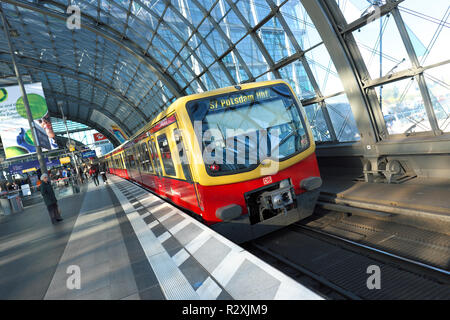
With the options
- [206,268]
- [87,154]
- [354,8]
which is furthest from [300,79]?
[87,154]

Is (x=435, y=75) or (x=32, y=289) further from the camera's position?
(x=435, y=75)

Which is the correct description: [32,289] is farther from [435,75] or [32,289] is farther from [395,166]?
[435,75]

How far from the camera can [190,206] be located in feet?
21.2

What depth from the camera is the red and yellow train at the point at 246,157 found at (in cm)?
541

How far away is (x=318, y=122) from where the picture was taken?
11.7 metres

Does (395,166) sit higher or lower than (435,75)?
lower

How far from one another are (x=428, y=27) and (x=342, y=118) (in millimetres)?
3786

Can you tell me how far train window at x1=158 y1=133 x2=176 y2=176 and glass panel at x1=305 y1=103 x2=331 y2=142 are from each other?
255 inches

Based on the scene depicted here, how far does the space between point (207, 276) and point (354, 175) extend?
7.83 metres

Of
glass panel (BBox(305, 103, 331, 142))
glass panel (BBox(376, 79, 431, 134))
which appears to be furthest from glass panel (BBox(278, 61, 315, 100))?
glass panel (BBox(376, 79, 431, 134))

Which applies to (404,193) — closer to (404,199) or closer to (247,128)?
(404,199)
